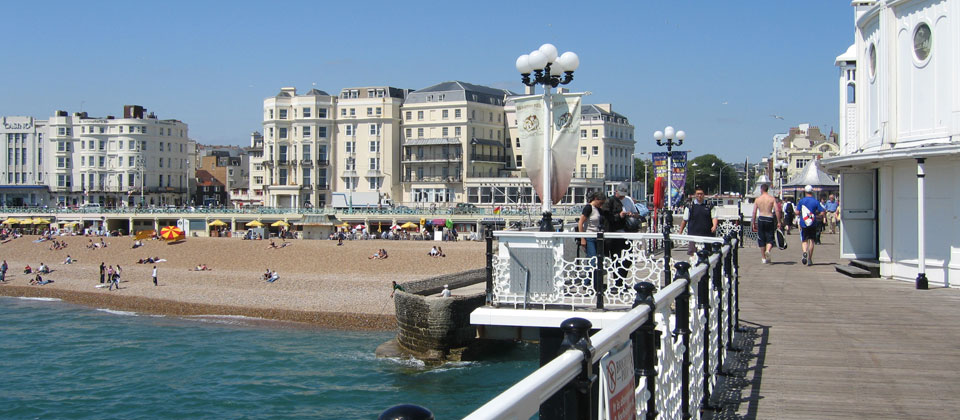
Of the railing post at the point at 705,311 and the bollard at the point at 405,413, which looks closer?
the bollard at the point at 405,413

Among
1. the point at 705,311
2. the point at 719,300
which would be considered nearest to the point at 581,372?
the point at 705,311

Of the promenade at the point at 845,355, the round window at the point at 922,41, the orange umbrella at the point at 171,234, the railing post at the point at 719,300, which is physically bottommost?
the orange umbrella at the point at 171,234

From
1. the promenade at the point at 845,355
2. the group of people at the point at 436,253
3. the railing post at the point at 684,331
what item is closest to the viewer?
the railing post at the point at 684,331

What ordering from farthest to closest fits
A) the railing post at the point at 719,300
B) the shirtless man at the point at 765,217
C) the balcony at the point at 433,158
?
the balcony at the point at 433,158 < the shirtless man at the point at 765,217 < the railing post at the point at 719,300

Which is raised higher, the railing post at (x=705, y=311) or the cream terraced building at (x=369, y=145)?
the cream terraced building at (x=369, y=145)

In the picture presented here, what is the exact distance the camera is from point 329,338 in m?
26.6

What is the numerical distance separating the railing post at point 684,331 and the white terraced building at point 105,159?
92.3 m

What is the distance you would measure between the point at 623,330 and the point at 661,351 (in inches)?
43.2

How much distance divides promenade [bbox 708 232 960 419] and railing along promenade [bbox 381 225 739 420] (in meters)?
0.36

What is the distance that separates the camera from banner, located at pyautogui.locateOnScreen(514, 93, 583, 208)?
1275 centimetres

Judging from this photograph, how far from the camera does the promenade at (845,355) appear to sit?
17.8 ft

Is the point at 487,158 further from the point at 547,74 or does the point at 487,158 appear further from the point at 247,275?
the point at 547,74

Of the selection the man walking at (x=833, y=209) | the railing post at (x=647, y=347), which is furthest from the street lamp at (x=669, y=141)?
the railing post at (x=647, y=347)

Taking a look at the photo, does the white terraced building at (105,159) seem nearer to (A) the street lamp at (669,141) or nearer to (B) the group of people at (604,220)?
(A) the street lamp at (669,141)
